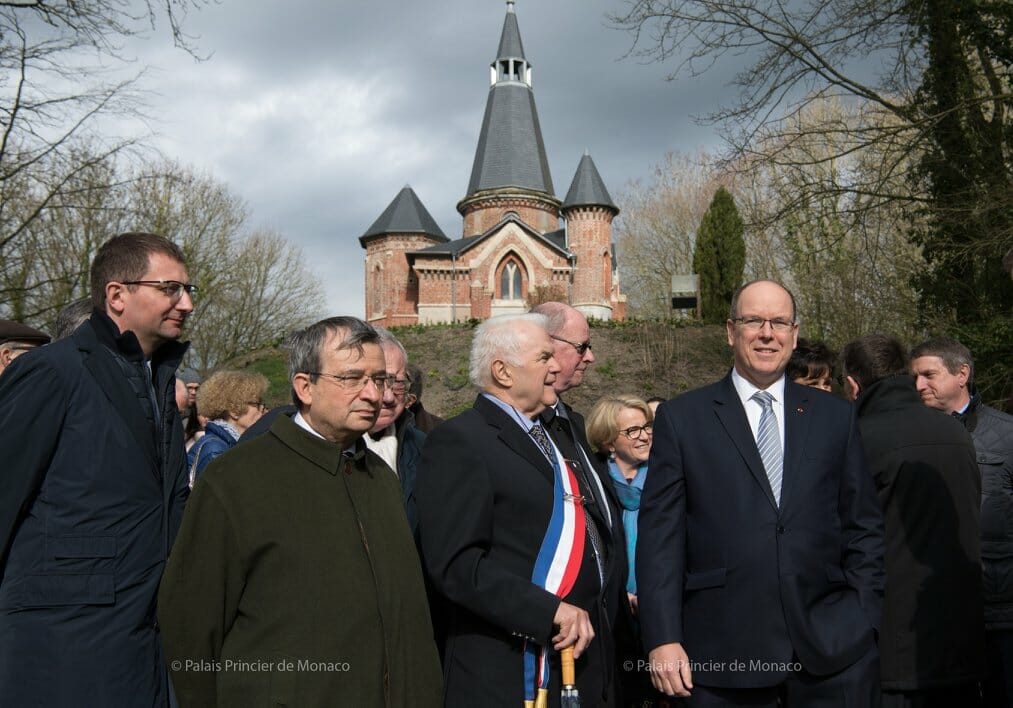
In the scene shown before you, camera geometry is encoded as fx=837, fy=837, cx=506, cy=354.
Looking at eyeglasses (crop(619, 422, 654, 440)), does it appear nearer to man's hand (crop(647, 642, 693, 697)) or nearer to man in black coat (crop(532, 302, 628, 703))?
man in black coat (crop(532, 302, 628, 703))

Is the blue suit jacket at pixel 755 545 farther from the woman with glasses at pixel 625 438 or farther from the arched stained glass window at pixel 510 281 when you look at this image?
the arched stained glass window at pixel 510 281

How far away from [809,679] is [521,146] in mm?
45011

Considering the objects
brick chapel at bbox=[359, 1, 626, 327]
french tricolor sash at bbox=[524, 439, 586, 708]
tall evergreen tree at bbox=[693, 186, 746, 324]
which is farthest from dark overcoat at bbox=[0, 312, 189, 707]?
brick chapel at bbox=[359, 1, 626, 327]

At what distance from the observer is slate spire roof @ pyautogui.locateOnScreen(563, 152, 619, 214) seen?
43156 mm

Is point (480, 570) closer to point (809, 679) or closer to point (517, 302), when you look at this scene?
point (809, 679)

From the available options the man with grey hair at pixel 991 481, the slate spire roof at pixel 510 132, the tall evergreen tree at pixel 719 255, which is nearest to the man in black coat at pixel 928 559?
the man with grey hair at pixel 991 481

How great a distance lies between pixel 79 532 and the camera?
279cm

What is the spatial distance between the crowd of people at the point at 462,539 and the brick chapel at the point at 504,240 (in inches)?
1365

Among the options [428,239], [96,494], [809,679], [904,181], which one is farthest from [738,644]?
[428,239]

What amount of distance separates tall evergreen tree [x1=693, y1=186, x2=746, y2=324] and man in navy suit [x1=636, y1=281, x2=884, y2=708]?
30696mm

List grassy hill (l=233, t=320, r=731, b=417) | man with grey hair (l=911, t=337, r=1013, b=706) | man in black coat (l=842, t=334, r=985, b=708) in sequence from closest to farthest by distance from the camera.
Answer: man in black coat (l=842, t=334, r=985, b=708), man with grey hair (l=911, t=337, r=1013, b=706), grassy hill (l=233, t=320, r=731, b=417)

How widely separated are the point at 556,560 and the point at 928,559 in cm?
177

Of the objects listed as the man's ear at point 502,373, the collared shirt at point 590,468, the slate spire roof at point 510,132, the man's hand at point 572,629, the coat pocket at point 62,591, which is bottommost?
the man's hand at point 572,629

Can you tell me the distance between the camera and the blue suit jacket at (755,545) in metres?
3.04
